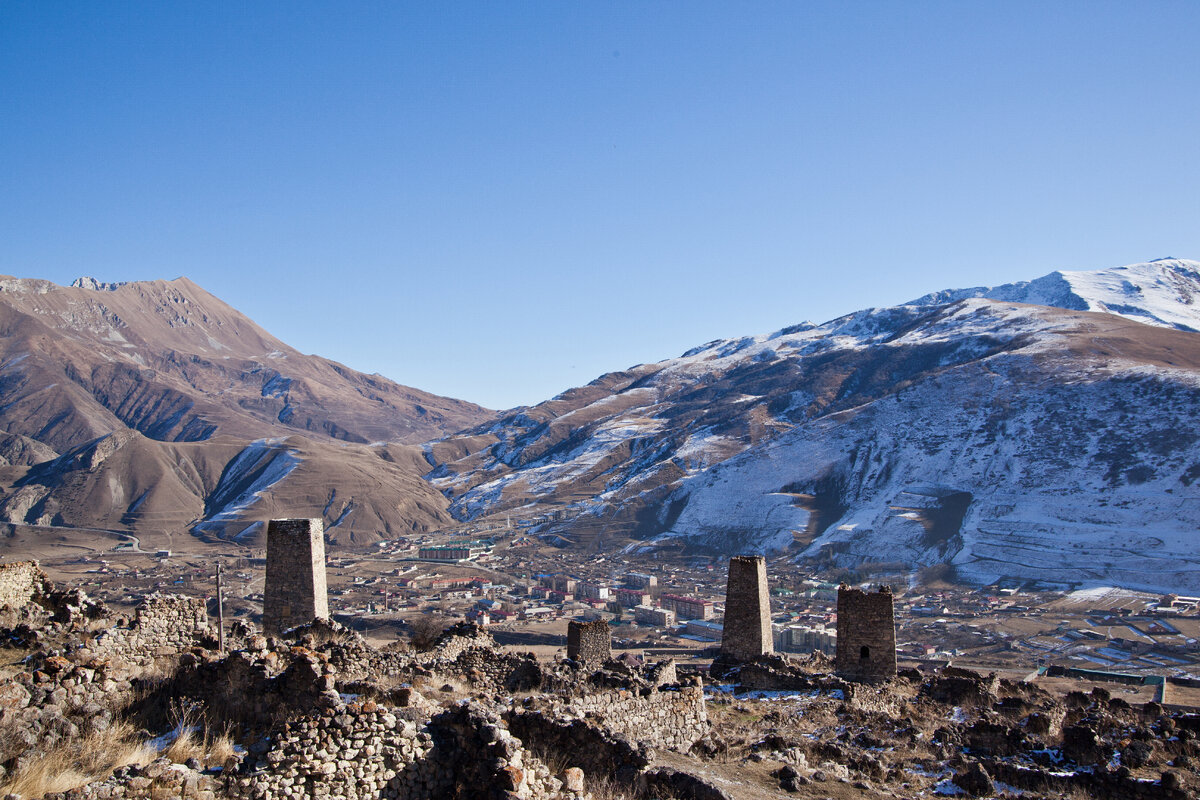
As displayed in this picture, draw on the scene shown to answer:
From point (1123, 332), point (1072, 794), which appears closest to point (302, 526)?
point (1072, 794)

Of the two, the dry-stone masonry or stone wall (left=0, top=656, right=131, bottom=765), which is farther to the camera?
the dry-stone masonry

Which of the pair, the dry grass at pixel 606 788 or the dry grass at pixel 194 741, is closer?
the dry grass at pixel 194 741

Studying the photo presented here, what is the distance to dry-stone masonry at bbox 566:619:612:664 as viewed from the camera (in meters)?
22.7

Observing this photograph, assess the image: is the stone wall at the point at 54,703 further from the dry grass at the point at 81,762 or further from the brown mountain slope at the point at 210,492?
the brown mountain slope at the point at 210,492

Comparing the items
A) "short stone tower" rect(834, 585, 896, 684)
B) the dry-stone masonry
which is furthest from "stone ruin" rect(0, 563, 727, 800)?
"short stone tower" rect(834, 585, 896, 684)

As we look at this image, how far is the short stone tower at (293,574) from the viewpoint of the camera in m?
17.9

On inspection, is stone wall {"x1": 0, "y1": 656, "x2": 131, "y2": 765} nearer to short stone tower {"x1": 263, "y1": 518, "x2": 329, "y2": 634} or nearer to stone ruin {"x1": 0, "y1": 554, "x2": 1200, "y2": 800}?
stone ruin {"x1": 0, "y1": 554, "x2": 1200, "y2": 800}

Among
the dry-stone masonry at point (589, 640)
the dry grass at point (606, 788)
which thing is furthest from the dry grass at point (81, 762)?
the dry-stone masonry at point (589, 640)

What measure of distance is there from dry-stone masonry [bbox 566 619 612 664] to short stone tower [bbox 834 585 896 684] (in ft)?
20.7

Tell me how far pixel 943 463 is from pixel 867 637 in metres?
86.2

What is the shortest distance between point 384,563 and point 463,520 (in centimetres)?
4400

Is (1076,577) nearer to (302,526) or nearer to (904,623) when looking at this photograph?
(904,623)

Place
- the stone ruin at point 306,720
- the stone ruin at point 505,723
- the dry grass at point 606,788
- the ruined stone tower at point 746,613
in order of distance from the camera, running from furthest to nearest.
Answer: the ruined stone tower at point 746,613 < the dry grass at point 606,788 < the stone ruin at point 505,723 < the stone ruin at point 306,720

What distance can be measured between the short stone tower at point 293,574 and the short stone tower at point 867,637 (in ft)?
44.0
